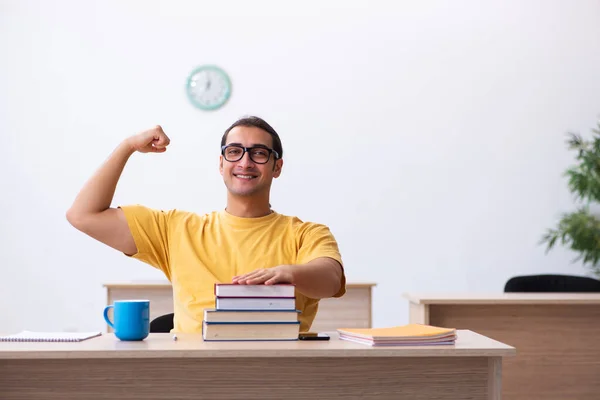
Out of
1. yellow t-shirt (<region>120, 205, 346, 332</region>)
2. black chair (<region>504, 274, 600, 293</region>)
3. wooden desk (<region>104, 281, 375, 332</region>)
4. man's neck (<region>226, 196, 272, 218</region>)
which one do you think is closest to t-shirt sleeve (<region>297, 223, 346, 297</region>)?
yellow t-shirt (<region>120, 205, 346, 332</region>)

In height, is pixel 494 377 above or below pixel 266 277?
below

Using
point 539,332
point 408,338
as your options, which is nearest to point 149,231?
point 408,338

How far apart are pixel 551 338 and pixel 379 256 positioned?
2.02 meters

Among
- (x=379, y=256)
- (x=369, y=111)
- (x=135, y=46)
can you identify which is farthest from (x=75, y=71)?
(x=379, y=256)

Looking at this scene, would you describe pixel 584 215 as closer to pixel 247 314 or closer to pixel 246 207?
pixel 246 207

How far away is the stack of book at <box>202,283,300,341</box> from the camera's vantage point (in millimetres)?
1660

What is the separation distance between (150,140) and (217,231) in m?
0.31

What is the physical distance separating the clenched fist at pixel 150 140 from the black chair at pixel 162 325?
0.55 metres

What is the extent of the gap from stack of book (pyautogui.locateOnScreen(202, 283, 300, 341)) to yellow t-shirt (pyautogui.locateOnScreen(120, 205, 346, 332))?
34 cm

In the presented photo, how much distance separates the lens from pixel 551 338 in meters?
3.39

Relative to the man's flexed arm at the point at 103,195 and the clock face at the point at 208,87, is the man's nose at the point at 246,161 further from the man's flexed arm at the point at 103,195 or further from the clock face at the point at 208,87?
the clock face at the point at 208,87

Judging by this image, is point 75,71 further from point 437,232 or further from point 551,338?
point 551,338

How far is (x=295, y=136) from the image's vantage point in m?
5.30

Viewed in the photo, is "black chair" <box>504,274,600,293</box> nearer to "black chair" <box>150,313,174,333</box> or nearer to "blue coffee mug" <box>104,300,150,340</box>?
"black chair" <box>150,313,174,333</box>
